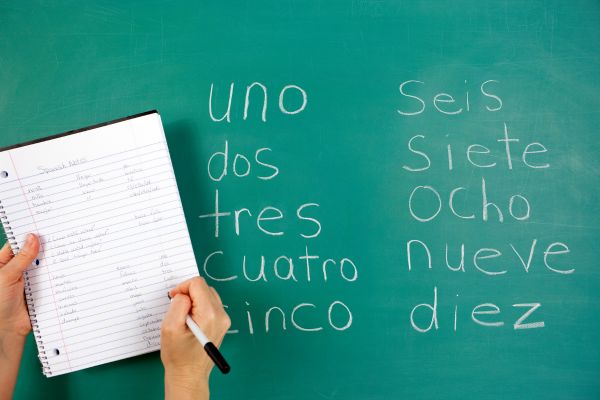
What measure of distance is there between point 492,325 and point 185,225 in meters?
0.75

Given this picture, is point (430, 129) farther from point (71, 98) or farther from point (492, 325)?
point (71, 98)

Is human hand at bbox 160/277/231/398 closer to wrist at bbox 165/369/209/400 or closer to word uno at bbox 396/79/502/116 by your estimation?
wrist at bbox 165/369/209/400

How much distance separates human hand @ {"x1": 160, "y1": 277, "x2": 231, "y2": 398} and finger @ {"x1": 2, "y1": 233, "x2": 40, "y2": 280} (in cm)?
33

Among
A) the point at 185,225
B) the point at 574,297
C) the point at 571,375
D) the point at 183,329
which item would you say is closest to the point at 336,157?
the point at 185,225

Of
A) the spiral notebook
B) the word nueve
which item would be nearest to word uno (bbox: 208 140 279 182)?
the spiral notebook

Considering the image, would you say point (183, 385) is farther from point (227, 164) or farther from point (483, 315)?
point (483, 315)

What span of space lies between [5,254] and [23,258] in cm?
7

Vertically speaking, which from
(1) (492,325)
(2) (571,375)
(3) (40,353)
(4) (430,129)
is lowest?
(2) (571,375)

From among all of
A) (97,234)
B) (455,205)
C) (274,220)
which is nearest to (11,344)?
(97,234)

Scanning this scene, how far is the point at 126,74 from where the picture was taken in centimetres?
103

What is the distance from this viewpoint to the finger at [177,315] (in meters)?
0.81

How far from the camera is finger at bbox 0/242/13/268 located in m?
0.96

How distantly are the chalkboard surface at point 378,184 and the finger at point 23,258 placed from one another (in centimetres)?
24

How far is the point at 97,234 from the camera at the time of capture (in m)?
0.96
